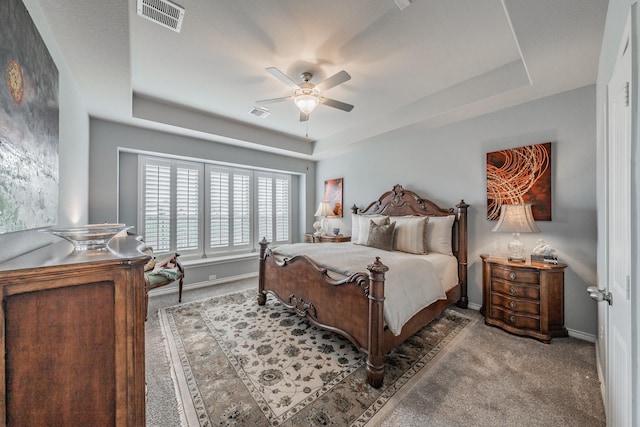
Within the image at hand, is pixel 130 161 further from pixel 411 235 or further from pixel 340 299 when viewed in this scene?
pixel 411 235

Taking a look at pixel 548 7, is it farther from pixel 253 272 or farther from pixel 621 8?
pixel 253 272

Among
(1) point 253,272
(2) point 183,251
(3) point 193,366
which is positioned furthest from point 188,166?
(3) point 193,366

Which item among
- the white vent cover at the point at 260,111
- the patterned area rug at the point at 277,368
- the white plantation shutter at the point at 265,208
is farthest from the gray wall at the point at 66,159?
the white plantation shutter at the point at 265,208

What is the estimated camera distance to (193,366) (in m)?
2.04

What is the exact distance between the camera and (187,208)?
14.0 feet

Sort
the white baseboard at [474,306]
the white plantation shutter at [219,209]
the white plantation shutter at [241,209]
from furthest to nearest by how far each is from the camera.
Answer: the white plantation shutter at [241,209] → the white plantation shutter at [219,209] → the white baseboard at [474,306]

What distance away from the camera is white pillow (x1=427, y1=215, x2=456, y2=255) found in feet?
10.6

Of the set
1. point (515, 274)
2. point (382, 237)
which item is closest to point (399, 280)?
point (382, 237)

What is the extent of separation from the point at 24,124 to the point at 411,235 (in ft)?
11.3

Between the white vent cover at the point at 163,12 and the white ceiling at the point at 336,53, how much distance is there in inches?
2.4

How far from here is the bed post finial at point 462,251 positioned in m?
3.22

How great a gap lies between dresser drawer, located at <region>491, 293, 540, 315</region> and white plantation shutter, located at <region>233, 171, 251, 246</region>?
422 cm

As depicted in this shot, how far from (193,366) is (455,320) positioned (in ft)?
9.29

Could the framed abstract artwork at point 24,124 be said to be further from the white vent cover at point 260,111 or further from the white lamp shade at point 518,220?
the white lamp shade at point 518,220
